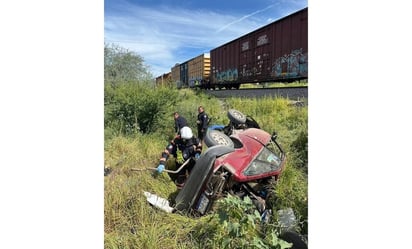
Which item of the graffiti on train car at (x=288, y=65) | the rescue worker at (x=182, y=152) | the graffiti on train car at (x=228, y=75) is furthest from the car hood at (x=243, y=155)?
the graffiti on train car at (x=228, y=75)

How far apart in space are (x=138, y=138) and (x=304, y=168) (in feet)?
5.62

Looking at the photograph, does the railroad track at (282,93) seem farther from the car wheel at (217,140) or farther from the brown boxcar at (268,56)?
the car wheel at (217,140)

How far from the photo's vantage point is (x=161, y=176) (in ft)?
6.46

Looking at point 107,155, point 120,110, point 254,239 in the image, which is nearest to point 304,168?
point 254,239

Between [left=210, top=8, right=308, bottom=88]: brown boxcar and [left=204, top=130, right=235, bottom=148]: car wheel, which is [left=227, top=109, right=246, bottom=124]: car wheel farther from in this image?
[left=210, top=8, right=308, bottom=88]: brown boxcar

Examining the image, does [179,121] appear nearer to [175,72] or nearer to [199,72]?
[175,72]

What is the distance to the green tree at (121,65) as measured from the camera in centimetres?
137

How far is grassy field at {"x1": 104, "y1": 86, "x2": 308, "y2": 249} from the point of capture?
1273mm

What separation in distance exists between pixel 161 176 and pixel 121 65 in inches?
33.2

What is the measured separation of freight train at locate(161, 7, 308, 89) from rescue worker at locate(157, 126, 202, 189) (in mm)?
1387

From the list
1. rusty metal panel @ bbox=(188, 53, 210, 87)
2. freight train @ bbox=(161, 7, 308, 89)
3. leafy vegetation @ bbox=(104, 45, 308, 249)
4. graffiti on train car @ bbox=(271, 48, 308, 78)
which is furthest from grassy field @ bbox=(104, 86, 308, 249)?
rusty metal panel @ bbox=(188, 53, 210, 87)

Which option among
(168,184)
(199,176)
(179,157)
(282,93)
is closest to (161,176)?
A: (168,184)

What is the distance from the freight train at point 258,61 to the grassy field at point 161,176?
71 cm

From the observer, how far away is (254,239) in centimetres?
103
